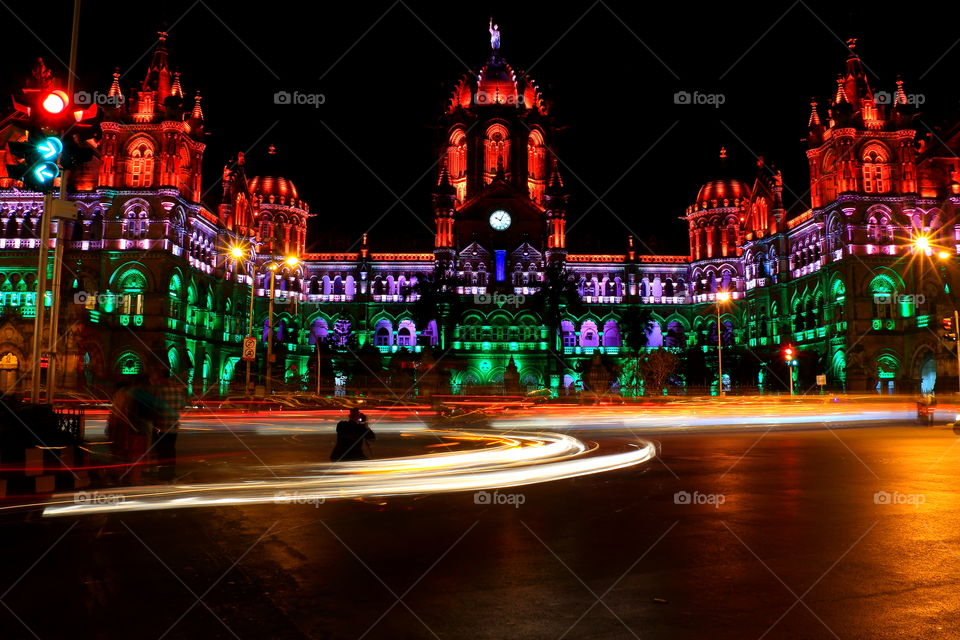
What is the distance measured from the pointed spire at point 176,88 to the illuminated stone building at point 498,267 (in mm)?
220

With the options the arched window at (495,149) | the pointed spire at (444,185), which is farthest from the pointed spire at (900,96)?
the pointed spire at (444,185)

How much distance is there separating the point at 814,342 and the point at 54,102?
64.7 m

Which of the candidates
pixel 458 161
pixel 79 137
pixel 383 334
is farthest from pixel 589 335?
pixel 79 137

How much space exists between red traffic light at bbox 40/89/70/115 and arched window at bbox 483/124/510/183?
7612 centimetres

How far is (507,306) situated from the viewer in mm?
78688

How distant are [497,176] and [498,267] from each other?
10272mm

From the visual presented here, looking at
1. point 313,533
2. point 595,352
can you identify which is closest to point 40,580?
point 313,533

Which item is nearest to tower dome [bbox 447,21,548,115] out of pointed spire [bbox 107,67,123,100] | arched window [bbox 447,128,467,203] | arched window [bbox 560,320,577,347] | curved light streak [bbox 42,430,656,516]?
arched window [bbox 447,128,467,203]

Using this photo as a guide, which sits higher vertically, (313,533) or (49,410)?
(49,410)

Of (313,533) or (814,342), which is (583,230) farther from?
(313,533)

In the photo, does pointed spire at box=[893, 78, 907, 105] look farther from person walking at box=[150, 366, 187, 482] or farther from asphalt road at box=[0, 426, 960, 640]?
person walking at box=[150, 366, 187, 482]

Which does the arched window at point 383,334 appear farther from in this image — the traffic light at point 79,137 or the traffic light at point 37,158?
the traffic light at point 37,158

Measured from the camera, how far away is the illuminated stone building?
57.2 metres

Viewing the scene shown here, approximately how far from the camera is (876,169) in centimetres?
6222
